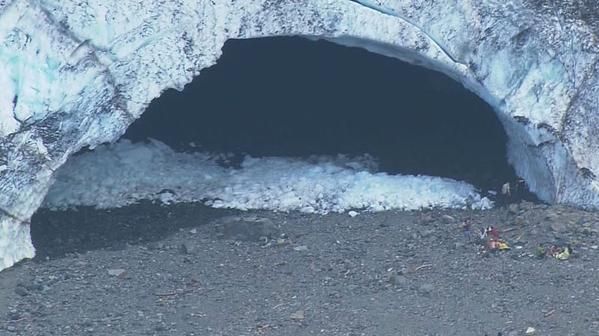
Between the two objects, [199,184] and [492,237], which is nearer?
[492,237]

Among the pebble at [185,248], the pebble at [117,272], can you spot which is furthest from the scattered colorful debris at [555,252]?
the pebble at [117,272]

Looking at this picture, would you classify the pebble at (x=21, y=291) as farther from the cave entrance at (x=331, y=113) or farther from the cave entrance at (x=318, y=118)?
the cave entrance at (x=331, y=113)

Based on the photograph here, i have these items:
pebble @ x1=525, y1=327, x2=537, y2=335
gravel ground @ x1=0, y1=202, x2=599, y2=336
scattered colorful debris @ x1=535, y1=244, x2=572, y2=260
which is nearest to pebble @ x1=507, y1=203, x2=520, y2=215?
gravel ground @ x1=0, y1=202, x2=599, y2=336

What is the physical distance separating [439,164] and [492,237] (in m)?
0.87

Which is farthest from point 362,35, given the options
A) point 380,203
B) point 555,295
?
point 555,295

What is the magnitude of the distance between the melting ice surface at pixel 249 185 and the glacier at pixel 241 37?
1.80 ft

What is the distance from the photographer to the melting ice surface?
584cm

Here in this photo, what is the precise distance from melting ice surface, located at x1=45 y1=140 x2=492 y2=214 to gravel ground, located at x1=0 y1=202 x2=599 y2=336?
108 millimetres

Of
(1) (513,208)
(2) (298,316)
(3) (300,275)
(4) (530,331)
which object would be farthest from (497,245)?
(2) (298,316)

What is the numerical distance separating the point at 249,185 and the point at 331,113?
906 mm

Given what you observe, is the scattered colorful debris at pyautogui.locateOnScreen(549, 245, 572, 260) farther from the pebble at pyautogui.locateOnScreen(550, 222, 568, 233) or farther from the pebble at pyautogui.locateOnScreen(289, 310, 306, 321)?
the pebble at pyautogui.locateOnScreen(289, 310, 306, 321)

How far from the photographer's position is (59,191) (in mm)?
5914

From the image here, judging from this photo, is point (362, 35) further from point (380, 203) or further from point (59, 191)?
point (59, 191)

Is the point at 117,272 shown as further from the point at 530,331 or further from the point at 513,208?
the point at 513,208
